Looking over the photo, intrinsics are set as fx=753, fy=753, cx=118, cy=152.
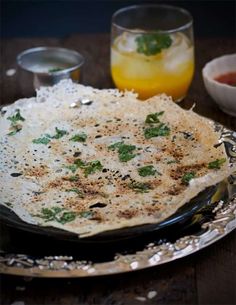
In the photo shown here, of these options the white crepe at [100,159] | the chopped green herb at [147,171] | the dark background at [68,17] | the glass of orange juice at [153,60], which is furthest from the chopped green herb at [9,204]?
the dark background at [68,17]

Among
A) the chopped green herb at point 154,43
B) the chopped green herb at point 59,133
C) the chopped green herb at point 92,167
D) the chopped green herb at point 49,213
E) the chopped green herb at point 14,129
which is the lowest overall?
the chopped green herb at point 59,133

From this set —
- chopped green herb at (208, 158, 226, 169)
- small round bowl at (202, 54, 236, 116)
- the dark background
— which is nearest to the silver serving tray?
chopped green herb at (208, 158, 226, 169)

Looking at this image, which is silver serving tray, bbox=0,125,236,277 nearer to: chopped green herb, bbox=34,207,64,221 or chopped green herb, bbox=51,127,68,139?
chopped green herb, bbox=34,207,64,221

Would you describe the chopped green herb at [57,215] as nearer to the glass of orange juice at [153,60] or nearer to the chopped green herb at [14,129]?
the chopped green herb at [14,129]

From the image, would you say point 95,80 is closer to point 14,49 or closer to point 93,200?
point 14,49

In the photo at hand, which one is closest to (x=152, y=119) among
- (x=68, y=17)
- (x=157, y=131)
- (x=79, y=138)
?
(x=157, y=131)

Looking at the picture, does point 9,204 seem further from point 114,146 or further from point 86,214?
point 114,146
